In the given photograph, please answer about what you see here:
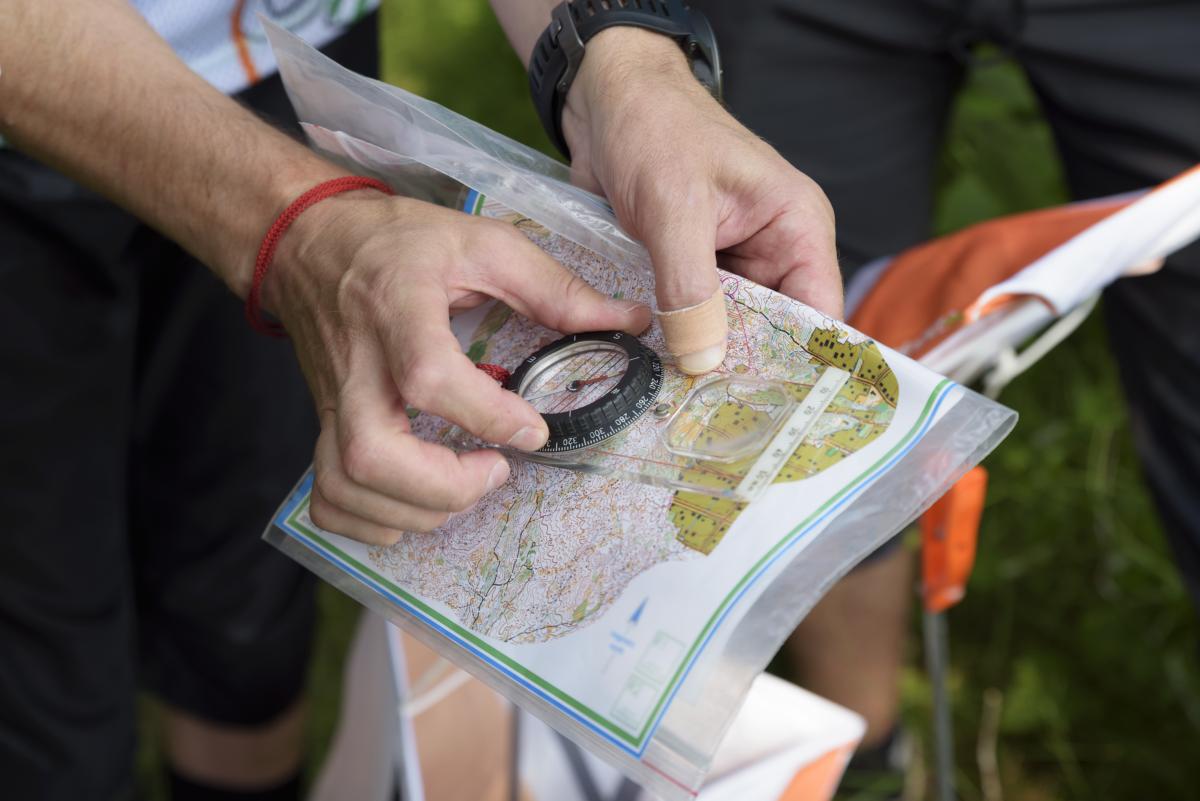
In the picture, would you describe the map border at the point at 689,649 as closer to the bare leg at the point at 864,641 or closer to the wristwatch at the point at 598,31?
the wristwatch at the point at 598,31

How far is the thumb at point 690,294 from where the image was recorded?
0.83 meters

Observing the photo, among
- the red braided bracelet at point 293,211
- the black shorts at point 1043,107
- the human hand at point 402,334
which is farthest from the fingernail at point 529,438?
the black shorts at point 1043,107

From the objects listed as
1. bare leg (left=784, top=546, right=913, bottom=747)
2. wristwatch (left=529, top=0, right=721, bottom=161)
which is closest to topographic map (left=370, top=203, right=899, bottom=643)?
wristwatch (left=529, top=0, right=721, bottom=161)

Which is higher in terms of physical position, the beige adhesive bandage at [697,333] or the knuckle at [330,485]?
the beige adhesive bandage at [697,333]

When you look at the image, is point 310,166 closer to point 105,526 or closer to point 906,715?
point 105,526

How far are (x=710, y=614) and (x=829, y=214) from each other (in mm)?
361

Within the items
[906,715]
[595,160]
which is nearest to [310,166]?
[595,160]

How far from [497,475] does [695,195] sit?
0.87 ft

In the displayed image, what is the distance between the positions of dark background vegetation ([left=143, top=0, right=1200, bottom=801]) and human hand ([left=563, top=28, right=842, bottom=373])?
4.37 ft

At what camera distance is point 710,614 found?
75cm

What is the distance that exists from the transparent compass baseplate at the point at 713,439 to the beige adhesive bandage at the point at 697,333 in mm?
17

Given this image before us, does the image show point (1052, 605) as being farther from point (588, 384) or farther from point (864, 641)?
point (588, 384)

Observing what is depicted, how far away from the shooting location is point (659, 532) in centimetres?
80

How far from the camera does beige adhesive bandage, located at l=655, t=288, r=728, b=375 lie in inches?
32.7
